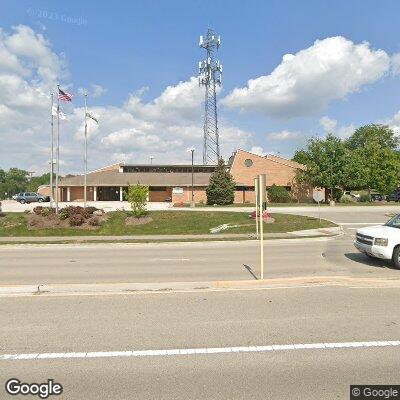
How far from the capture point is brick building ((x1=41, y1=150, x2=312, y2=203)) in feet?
188

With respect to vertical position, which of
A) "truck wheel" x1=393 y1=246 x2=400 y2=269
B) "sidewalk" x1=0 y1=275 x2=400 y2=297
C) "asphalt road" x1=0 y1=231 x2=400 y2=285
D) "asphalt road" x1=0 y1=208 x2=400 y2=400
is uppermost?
"truck wheel" x1=393 y1=246 x2=400 y2=269

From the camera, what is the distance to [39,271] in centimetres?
1080

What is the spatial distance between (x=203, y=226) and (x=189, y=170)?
43574mm

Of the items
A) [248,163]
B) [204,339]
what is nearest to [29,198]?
[248,163]

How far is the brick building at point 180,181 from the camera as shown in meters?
57.2

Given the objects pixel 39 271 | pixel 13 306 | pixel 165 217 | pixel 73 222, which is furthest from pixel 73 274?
pixel 165 217

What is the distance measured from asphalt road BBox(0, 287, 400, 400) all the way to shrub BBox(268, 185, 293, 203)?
45818 mm

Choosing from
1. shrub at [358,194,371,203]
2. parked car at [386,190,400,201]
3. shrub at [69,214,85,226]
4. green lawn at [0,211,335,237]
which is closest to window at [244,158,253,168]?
shrub at [358,194,371,203]

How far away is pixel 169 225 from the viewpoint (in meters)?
25.0

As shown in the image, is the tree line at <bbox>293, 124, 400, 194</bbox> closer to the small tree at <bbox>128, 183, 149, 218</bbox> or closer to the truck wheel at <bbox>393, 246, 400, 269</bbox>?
the small tree at <bbox>128, 183, 149, 218</bbox>

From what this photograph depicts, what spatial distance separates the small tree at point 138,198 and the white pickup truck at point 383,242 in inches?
667

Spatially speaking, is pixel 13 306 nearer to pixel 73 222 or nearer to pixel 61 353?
pixel 61 353

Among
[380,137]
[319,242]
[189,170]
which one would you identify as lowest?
[319,242]

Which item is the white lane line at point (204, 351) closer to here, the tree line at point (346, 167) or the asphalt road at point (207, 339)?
the asphalt road at point (207, 339)
